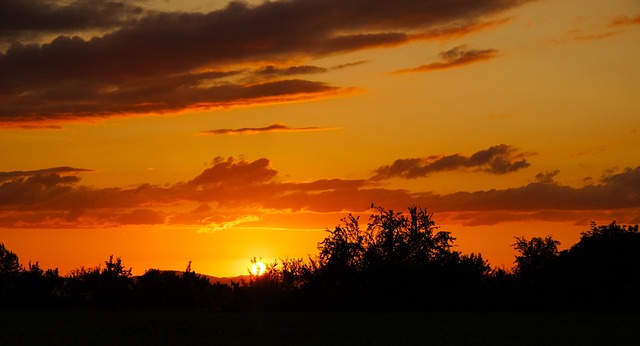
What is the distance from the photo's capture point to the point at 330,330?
41.1m

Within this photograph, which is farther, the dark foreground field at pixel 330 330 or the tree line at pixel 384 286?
the tree line at pixel 384 286

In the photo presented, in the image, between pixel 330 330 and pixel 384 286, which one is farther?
pixel 384 286

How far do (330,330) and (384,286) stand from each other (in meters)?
22.5

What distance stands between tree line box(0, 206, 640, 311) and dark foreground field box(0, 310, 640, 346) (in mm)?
9967

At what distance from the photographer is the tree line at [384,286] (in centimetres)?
6003

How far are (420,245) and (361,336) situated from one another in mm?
39513

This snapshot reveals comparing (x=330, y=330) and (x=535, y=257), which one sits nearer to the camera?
(x=330, y=330)

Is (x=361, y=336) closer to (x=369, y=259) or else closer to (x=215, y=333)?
(x=215, y=333)

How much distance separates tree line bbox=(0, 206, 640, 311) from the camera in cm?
6003

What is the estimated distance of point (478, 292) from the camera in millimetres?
61281

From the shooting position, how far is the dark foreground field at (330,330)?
35.6 m

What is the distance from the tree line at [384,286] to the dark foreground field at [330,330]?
9.97 m

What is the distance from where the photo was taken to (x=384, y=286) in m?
63.2

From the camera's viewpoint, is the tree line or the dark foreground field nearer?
the dark foreground field
